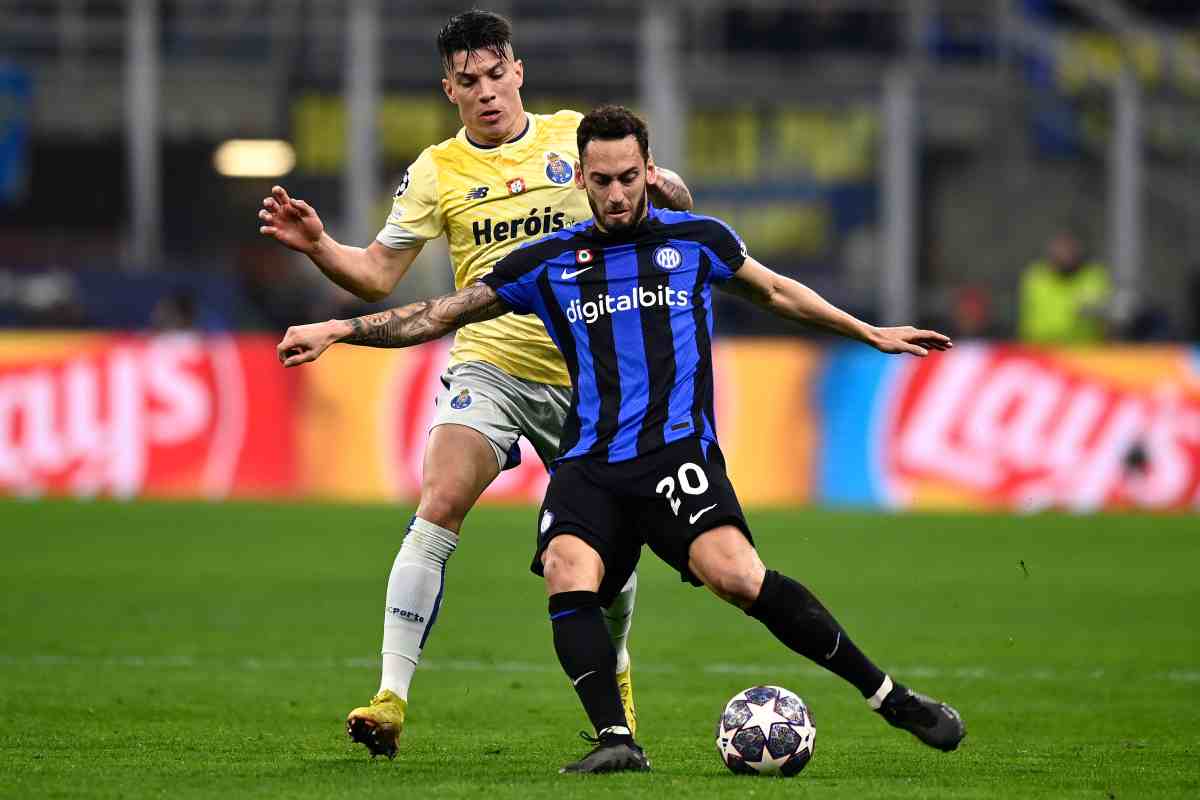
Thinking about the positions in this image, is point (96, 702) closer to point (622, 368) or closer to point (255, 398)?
point (622, 368)

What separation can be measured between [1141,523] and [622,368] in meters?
10.1

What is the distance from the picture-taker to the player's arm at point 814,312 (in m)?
6.14

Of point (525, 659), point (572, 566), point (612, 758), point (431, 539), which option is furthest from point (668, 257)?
point (525, 659)

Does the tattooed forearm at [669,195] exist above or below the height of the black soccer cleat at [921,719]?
above

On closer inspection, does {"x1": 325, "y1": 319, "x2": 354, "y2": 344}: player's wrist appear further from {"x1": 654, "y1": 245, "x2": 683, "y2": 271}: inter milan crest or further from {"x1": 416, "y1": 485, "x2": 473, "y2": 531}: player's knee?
{"x1": 654, "y1": 245, "x2": 683, "y2": 271}: inter milan crest

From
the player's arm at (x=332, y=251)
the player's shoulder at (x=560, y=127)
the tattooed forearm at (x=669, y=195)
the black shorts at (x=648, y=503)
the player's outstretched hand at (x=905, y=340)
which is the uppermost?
the player's shoulder at (x=560, y=127)

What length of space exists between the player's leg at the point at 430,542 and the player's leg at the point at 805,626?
100 cm

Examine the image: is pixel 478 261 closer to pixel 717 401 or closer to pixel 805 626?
pixel 805 626

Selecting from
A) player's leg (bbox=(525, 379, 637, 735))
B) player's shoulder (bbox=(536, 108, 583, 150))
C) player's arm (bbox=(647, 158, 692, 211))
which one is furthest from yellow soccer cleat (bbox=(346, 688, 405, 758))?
player's shoulder (bbox=(536, 108, 583, 150))

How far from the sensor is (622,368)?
19.6ft

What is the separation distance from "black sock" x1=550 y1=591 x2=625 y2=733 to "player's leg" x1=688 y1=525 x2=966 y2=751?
327mm

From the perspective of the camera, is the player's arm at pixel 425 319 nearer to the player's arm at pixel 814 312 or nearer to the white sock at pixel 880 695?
the player's arm at pixel 814 312

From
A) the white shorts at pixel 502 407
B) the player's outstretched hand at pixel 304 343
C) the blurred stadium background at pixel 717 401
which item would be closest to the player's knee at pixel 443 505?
the white shorts at pixel 502 407

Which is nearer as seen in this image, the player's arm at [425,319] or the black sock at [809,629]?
the black sock at [809,629]
